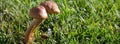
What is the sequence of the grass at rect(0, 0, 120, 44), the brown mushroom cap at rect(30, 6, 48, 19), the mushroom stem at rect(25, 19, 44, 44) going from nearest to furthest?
the brown mushroom cap at rect(30, 6, 48, 19), the mushroom stem at rect(25, 19, 44, 44), the grass at rect(0, 0, 120, 44)

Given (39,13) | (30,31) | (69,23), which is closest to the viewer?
(39,13)

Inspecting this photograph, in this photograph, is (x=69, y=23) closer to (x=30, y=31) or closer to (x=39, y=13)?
(x=30, y=31)

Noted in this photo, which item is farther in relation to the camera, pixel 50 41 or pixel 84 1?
pixel 84 1

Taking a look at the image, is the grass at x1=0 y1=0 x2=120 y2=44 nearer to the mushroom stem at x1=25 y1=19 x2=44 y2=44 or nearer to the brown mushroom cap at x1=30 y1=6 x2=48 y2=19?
the mushroom stem at x1=25 y1=19 x2=44 y2=44

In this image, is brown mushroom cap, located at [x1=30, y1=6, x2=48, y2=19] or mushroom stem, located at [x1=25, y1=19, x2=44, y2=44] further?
mushroom stem, located at [x1=25, y1=19, x2=44, y2=44]

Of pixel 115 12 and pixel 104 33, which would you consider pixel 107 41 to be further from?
pixel 115 12

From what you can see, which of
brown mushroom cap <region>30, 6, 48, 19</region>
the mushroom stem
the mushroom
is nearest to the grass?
the mushroom stem

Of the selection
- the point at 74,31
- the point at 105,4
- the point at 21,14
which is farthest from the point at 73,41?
the point at 105,4

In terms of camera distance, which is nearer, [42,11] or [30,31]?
[42,11]

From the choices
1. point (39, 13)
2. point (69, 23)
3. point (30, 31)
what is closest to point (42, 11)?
point (39, 13)
